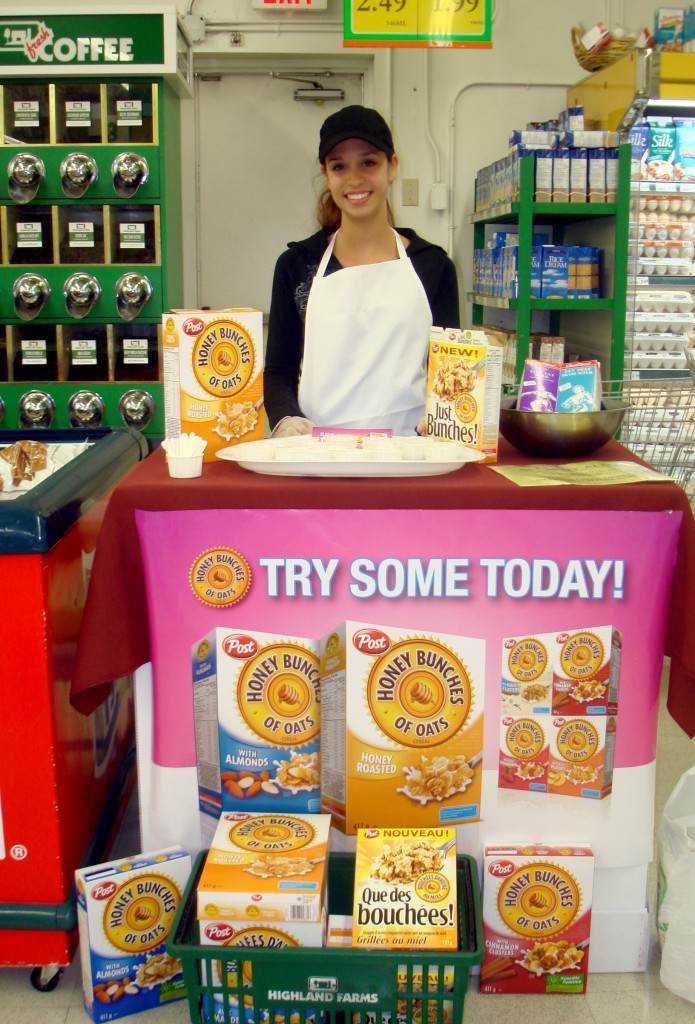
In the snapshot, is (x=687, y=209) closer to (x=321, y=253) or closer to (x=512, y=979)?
(x=321, y=253)

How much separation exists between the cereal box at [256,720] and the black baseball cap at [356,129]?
1282 mm

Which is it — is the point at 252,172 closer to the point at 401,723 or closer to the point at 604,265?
the point at 604,265

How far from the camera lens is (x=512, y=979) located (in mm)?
2051

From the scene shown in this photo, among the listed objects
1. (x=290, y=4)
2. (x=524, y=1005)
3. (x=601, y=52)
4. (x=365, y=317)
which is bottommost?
(x=524, y=1005)

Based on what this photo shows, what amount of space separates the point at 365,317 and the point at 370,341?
0.07 meters

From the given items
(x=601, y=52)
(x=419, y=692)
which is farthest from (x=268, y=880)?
(x=601, y=52)

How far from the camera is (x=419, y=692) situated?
1.99 m

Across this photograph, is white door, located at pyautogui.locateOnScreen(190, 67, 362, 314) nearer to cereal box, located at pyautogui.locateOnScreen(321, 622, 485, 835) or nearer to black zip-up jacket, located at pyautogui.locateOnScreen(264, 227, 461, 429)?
black zip-up jacket, located at pyautogui.locateOnScreen(264, 227, 461, 429)

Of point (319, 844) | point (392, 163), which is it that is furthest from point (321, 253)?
point (319, 844)

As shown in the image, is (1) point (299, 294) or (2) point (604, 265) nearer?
(1) point (299, 294)

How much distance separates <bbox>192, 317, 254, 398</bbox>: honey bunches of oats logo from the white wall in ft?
14.1

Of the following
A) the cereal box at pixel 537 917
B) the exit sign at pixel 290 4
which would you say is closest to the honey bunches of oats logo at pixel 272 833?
the cereal box at pixel 537 917

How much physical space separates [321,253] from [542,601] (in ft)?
4.40

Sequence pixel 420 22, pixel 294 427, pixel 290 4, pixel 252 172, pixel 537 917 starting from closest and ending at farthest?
pixel 537 917 < pixel 294 427 < pixel 420 22 < pixel 290 4 < pixel 252 172
